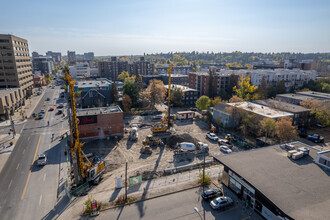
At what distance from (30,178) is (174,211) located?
733 inches

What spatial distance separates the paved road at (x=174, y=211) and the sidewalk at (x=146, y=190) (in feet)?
4.41

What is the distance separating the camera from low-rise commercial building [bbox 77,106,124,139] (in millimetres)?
37000

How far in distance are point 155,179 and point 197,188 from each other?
538 centimetres

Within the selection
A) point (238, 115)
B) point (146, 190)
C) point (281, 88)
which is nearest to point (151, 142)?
point (146, 190)

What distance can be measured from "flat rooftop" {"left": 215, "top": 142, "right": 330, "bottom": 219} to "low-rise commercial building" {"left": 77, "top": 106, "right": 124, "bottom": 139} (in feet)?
70.4

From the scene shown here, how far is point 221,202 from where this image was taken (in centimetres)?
2038

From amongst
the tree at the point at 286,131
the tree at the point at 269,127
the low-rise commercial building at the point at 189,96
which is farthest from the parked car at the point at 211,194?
the low-rise commercial building at the point at 189,96

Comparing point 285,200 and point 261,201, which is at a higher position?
point 285,200

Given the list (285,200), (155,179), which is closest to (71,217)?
(155,179)

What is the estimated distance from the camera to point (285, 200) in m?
17.3

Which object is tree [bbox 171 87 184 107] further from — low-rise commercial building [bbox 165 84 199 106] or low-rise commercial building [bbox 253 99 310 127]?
low-rise commercial building [bbox 253 99 310 127]

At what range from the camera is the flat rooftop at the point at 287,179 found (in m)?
16.5

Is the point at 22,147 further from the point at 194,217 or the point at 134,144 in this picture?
the point at 194,217

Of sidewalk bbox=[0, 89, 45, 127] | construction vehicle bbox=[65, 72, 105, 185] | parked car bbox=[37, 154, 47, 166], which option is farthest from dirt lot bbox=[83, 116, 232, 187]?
sidewalk bbox=[0, 89, 45, 127]
